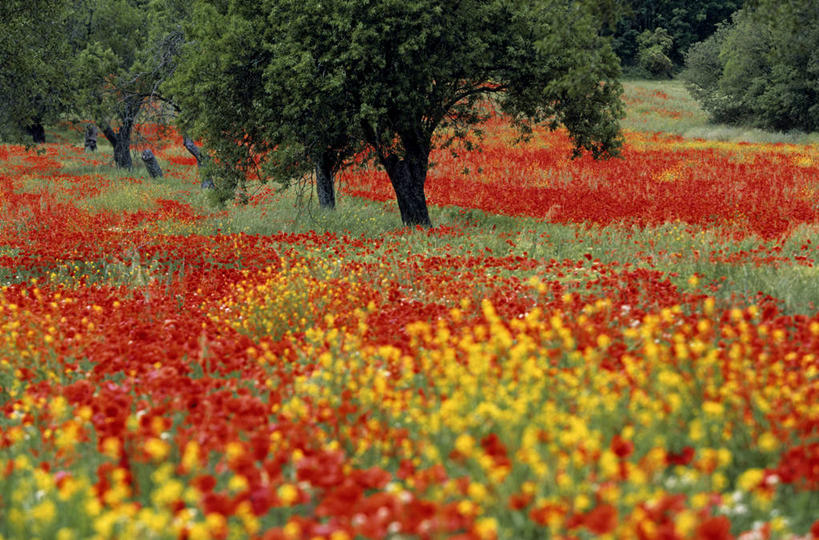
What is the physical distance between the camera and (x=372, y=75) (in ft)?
37.6

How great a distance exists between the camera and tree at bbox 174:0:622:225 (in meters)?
11.1

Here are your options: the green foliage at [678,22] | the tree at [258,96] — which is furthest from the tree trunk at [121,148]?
the green foliage at [678,22]

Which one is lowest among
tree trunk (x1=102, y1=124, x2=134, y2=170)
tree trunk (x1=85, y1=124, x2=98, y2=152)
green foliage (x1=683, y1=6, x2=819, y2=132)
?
tree trunk (x1=102, y1=124, x2=134, y2=170)

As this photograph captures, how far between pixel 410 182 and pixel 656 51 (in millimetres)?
57458

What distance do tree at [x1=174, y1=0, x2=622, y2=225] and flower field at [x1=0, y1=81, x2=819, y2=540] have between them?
1912 mm

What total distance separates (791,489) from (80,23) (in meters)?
34.3

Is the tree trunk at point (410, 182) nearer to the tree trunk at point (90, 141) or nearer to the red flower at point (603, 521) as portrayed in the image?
the red flower at point (603, 521)

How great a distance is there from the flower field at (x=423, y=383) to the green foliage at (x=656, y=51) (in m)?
54.9

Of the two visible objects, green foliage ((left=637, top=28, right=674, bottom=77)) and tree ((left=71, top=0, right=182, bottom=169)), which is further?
green foliage ((left=637, top=28, right=674, bottom=77))

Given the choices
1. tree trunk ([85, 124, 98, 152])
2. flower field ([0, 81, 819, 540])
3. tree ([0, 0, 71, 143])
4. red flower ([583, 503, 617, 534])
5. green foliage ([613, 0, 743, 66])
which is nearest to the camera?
red flower ([583, 503, 617, 534])

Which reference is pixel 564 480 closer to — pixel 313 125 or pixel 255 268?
pixel 255 268

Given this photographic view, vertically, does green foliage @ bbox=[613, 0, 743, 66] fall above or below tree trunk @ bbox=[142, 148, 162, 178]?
above

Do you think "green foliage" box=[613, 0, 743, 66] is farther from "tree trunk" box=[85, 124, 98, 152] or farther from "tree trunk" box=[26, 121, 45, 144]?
"tree trunk" box=[26, 121, 45, 144]

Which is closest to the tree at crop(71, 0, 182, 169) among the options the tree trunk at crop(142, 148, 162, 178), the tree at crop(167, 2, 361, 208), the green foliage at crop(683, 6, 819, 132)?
the tree trunk at crop(142, 148, 162, 178)
